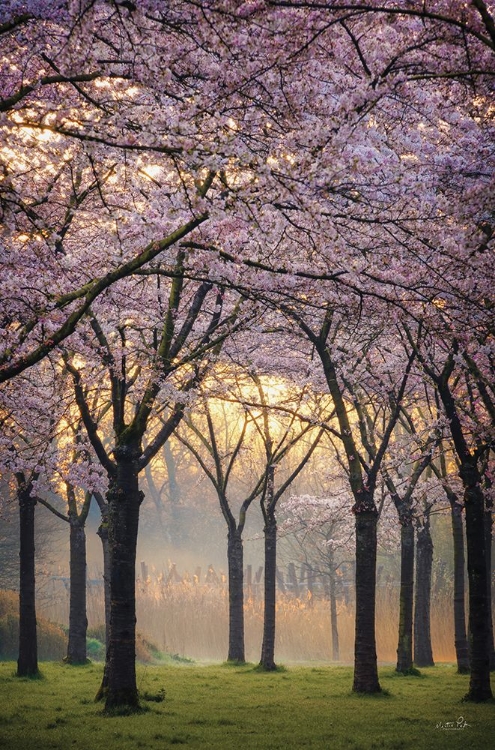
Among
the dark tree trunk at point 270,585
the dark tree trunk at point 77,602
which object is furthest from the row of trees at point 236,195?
the dark tree trunk at point 270,585

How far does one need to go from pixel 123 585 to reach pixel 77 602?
975 centimetres

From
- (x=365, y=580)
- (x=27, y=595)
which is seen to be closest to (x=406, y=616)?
(x=365, y=580)

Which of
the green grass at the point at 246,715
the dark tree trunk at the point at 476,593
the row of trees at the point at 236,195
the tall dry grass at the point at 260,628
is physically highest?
the row of trees at the point at 236,195

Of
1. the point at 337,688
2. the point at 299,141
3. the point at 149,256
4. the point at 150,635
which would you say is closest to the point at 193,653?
the point at 150,635

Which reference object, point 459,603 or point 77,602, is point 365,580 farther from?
point 77,602

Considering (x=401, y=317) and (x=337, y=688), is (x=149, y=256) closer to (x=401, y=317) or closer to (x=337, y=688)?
(x=401, y=317)

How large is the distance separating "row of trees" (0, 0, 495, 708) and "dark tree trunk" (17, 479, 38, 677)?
0.11 meters

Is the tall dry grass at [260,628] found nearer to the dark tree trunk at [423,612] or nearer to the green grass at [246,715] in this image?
the dark tree trunk at [423,612]

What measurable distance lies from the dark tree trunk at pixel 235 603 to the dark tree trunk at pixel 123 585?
999 cm

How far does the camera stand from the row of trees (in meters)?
7.79

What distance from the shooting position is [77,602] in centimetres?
2133

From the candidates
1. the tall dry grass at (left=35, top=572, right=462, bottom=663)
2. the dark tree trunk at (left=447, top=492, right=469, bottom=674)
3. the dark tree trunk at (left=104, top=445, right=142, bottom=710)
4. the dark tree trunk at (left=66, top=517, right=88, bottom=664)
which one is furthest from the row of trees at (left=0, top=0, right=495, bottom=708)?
the tall dry grass at (left=35, top=572, right=462, bottom=663)

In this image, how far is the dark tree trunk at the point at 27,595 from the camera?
17.3 m

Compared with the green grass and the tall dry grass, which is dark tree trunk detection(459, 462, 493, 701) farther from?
the tall dry grass
